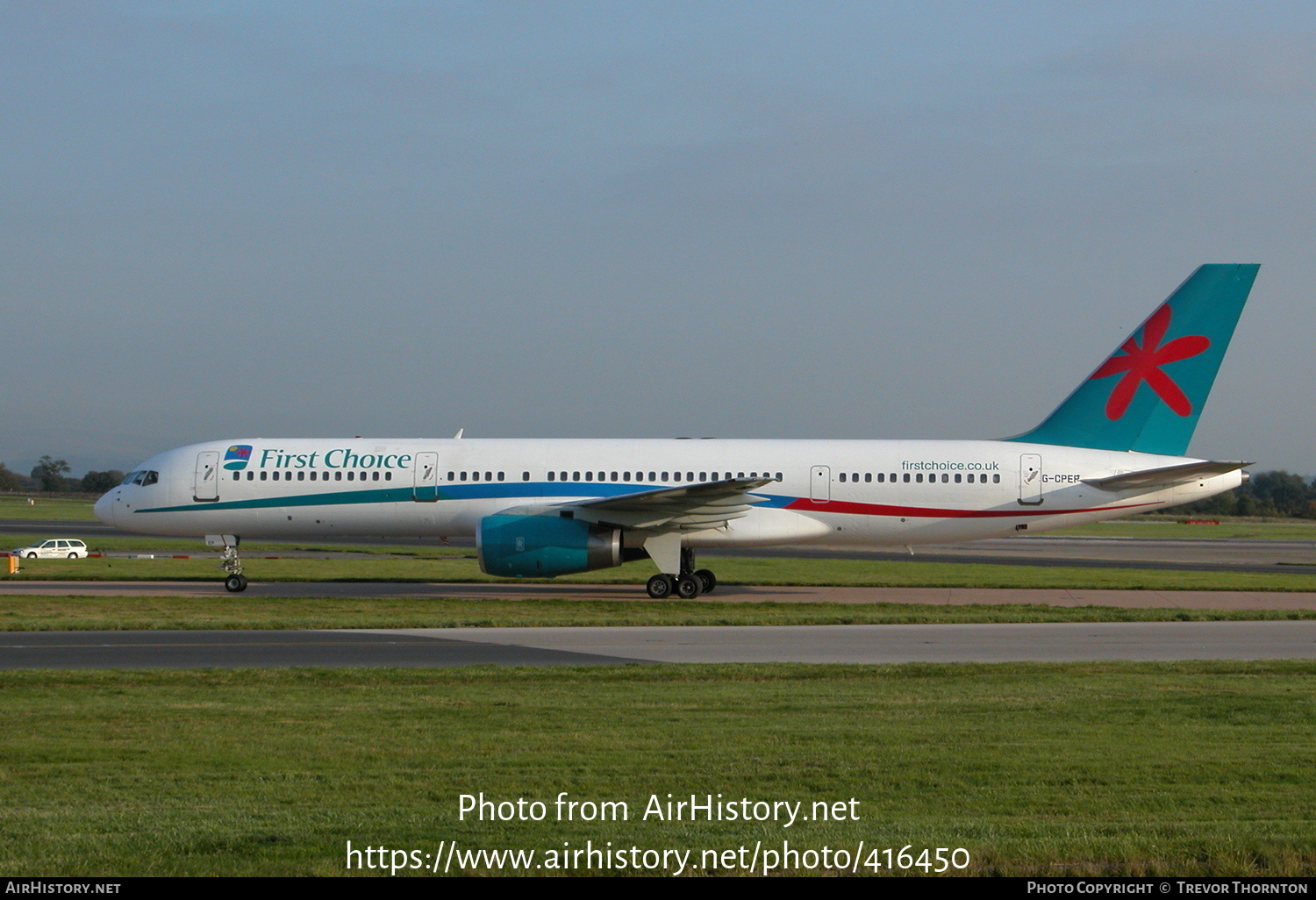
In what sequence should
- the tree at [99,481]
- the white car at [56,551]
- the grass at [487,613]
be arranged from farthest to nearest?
the tree at [99,481] < the white car at [56,551] < the grass at [487,613]

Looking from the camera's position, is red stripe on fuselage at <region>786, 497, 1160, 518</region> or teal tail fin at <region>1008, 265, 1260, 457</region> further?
red stripe on fuselage at <region>786, 497, 1160, 518</region>

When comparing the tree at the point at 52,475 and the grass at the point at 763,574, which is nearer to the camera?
the grass at the point at 763,574

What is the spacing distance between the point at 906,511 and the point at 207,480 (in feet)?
56.6

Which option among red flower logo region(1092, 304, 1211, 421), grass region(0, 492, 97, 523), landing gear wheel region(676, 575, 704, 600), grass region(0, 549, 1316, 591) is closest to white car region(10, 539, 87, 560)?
grass region(0, 549, 1316, 591)

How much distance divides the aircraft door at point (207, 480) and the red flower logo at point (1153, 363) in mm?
22058

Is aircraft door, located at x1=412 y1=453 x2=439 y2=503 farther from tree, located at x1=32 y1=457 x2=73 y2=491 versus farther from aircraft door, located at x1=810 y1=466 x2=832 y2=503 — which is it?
Result: tree, located at x1=32 y1=457 x2=73 y2=491

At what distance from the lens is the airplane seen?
29219 mm

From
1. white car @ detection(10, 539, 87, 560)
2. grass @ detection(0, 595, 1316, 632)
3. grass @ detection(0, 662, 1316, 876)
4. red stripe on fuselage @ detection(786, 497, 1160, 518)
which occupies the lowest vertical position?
grass @ detection(0, 662, 1316, 876)

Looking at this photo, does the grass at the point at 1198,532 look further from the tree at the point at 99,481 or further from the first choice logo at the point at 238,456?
the tree at the point at 99,481

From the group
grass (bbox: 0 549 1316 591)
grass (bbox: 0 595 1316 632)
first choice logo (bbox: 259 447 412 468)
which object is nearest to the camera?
grass (bbox: 0 595 1316 632)

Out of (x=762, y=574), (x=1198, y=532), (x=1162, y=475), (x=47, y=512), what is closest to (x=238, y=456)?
(x=762, y=574)

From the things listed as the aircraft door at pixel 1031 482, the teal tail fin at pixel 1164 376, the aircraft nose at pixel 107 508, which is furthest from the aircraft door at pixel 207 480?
the teal tail fin at pixel 1164 376

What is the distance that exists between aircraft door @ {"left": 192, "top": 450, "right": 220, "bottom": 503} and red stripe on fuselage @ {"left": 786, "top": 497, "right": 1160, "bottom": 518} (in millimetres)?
14139

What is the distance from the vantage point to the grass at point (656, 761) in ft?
24.3
